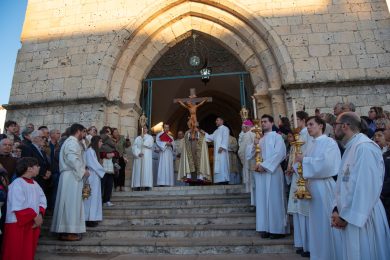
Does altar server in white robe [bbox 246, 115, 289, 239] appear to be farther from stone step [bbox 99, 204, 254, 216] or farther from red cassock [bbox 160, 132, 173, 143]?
red cassock [bbox 160, 132, 173, 143]

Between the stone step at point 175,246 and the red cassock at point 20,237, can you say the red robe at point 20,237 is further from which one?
the stone step at point 175,246

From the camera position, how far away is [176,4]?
8.16 m

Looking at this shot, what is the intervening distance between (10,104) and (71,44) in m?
2.16

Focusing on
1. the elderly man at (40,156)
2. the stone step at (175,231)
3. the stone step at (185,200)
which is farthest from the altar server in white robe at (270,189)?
the elderly man at (40,156)

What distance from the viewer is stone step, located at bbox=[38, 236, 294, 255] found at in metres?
3.67

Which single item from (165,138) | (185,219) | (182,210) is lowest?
(185,219)

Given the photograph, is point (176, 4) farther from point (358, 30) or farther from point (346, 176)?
point (346, 176)

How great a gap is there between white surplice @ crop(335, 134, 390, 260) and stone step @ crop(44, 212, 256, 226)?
90.7 inches

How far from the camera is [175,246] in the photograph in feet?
12.3

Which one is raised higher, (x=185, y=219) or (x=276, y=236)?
(x=185, y=219)

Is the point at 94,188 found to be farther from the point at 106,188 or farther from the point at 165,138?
the point at 165,138

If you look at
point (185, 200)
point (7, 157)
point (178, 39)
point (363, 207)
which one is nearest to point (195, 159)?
point (185, 200)

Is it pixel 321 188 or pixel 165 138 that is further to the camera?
pixel 165 138

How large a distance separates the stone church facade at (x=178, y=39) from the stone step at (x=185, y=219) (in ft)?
10.3
